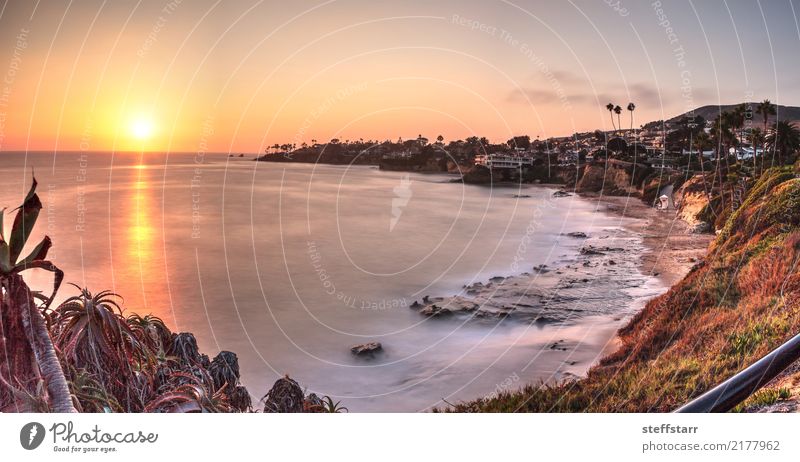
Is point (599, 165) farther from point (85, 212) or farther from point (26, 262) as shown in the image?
point (26, 262)

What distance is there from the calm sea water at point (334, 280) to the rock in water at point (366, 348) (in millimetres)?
93

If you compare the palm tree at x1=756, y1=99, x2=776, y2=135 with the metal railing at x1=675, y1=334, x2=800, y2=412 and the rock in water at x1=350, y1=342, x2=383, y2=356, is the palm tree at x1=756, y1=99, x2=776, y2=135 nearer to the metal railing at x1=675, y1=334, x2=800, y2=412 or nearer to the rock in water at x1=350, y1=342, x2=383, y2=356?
the metal railing at x1=675, y1=334, x2=800, y2=412

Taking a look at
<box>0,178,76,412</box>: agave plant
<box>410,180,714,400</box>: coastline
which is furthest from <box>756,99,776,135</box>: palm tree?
<box>0,178,76,412</box>: agave plant

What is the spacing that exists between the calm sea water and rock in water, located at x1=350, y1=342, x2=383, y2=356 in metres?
0.09

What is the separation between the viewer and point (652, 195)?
19844mm

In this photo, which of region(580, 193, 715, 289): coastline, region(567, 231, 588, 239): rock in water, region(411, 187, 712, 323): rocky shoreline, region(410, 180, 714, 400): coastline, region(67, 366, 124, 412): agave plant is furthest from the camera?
region(567, 231, 588, 239): rock in water

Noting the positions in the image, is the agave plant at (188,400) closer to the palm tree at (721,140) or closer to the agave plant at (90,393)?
the agave plant at (90,393)

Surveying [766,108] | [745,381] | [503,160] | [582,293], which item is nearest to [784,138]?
[766,108]

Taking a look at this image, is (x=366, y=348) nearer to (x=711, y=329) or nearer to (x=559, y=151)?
(x=711, y=329)

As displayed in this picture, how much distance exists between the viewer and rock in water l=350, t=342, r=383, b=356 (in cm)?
835
